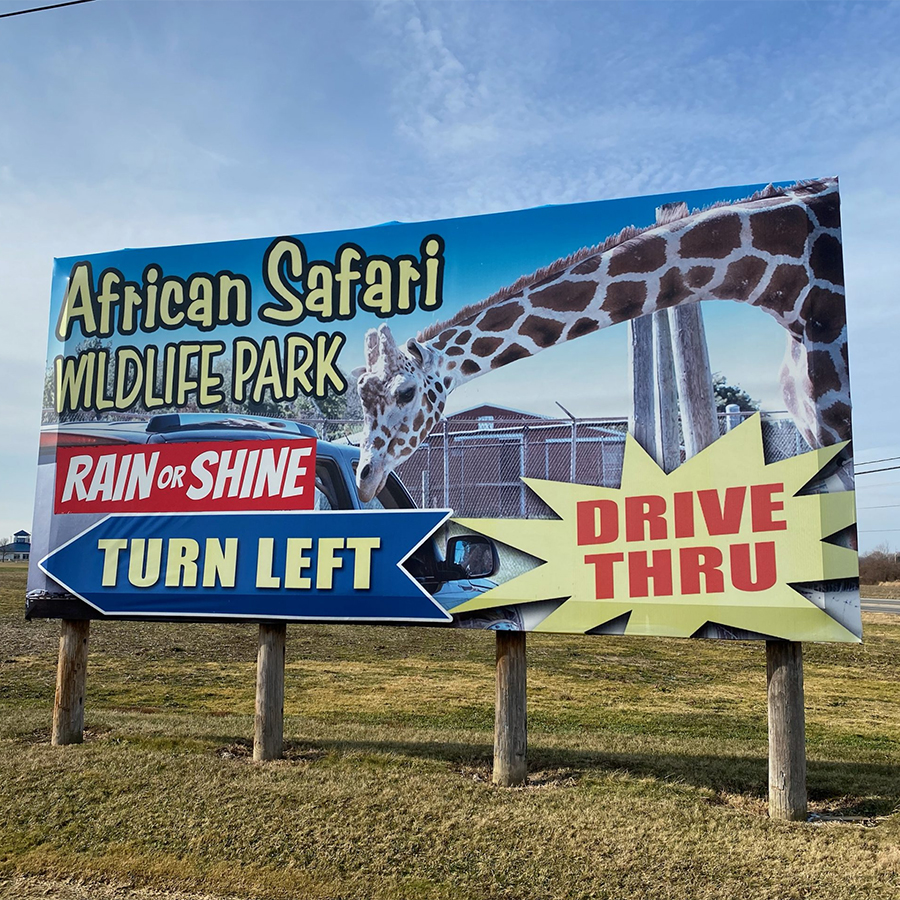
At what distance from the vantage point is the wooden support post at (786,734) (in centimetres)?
746

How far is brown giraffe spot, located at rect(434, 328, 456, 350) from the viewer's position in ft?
28.8

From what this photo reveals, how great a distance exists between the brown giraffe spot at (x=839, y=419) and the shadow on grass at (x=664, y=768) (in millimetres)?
3539

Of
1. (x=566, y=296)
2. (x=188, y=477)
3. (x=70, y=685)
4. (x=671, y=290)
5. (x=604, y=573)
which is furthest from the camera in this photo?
(x=70, y=685)

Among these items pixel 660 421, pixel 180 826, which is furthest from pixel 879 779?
pixel 180 826

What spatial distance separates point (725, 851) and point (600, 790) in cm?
158

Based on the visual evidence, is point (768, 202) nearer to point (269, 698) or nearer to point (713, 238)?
point (713, 238)

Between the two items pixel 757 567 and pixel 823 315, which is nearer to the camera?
pixel 757 567

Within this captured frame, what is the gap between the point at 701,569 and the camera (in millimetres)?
7754

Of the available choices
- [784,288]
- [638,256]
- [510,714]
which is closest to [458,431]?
[638,256]

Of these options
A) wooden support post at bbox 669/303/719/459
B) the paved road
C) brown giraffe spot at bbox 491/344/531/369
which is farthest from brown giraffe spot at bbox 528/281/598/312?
the paved road

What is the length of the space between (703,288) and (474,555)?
11.4 ft

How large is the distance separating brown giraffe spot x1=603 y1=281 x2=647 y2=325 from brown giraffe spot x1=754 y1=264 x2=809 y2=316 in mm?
1117

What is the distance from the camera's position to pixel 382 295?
29.9 ft

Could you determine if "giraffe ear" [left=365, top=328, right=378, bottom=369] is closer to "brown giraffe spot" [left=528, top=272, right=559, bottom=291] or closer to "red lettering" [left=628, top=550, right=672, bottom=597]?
"brown giraffe spot" [left=528, top=272, right=559, bottom=291]
